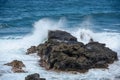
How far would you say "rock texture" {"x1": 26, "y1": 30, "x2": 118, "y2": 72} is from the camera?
2841 centimetres

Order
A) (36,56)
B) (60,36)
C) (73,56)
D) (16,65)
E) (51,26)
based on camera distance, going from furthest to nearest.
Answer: (51,26)
(60,36)
(36,56)
(73,56)
(16,65)

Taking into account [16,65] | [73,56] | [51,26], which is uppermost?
[51,26]

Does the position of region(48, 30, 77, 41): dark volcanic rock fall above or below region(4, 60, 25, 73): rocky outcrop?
above

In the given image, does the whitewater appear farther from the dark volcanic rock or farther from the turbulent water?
the dark volcanic rock

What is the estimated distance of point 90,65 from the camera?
1139 inches

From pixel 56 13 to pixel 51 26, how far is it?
13715 millimetres

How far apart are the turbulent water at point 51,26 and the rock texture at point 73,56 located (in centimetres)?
61

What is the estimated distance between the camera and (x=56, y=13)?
2313 inches

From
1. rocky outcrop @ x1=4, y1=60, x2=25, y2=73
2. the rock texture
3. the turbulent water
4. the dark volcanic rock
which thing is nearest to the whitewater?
the turbulent water

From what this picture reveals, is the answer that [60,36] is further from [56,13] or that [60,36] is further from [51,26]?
[56,13]

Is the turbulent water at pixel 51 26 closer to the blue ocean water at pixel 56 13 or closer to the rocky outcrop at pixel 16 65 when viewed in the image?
the blue ocean water at pixel 56 13

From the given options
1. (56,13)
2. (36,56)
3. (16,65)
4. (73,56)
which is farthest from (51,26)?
(16,65)

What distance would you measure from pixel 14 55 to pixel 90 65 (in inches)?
274

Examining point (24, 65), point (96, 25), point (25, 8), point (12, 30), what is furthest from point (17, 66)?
point (25, 8)
